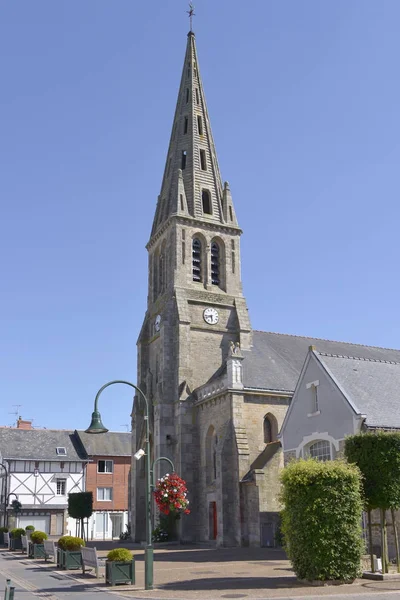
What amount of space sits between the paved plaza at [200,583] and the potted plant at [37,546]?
1682 mm

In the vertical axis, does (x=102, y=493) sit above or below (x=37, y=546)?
above

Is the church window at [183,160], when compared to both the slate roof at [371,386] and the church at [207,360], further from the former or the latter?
the slate roof at [371,386]

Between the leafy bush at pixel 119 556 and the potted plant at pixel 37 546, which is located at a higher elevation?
the leafy bush at pixel 119 556

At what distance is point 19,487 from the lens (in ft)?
157

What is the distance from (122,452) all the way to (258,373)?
2065 centimetres

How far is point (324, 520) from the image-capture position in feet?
53.9

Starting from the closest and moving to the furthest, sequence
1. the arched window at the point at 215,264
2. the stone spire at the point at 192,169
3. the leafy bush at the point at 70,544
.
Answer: the leafy bush at the point at 70,544, the arched window at the point at 215,264, the stone spire at the point at 192,169

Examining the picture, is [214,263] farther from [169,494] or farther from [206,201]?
[169,494]

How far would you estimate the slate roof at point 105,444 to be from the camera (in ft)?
172

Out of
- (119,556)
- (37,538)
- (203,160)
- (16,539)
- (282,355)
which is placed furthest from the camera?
(203,160)

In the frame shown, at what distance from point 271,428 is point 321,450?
38.1ft

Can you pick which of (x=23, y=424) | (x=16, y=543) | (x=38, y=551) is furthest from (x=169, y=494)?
(x=23, y=424)

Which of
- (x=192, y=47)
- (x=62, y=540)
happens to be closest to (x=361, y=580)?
(x=62, y=540)

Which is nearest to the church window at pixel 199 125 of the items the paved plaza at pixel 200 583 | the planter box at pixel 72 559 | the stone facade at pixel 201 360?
the stone facade at pixel 201 360
